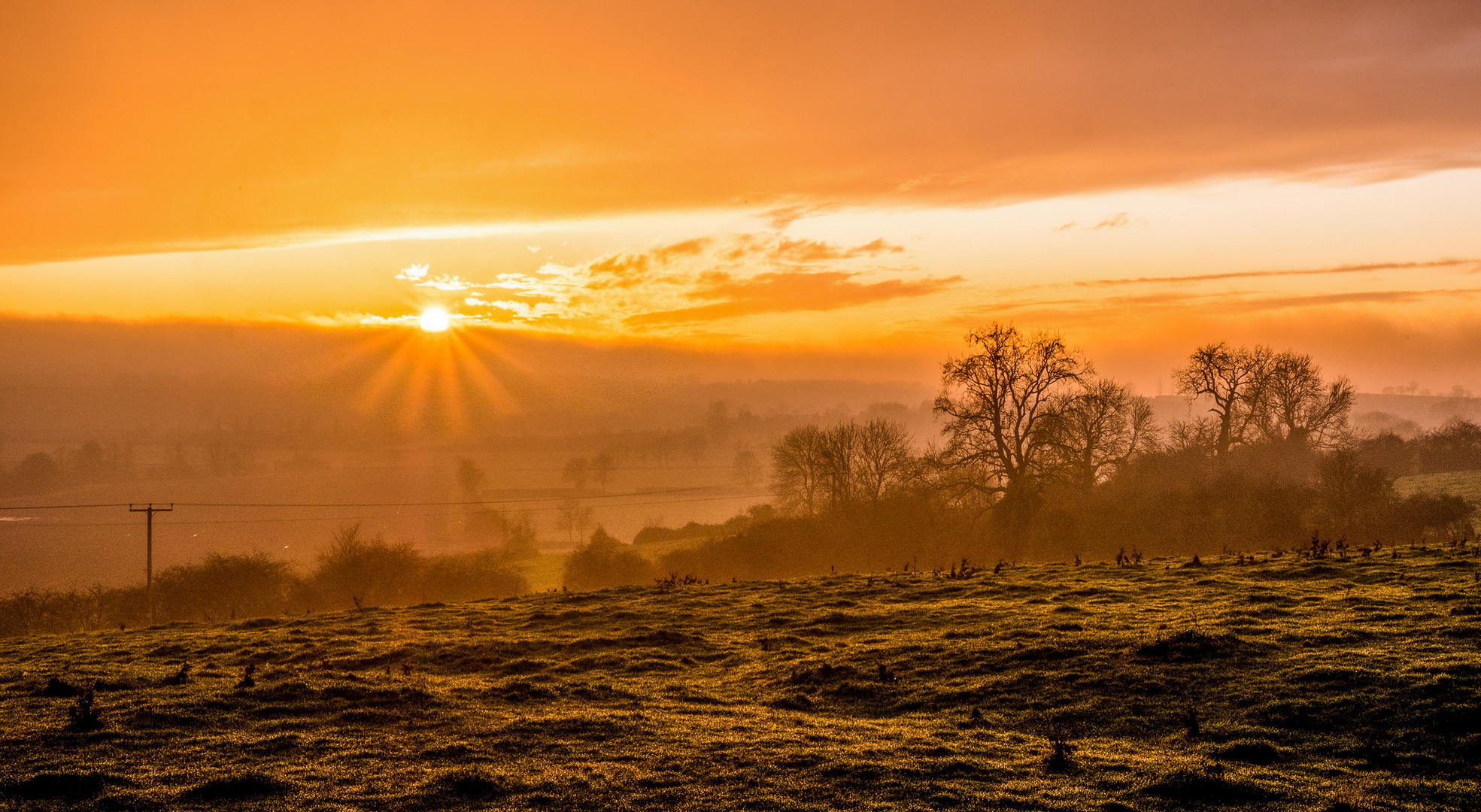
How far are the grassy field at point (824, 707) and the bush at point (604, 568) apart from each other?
47957 millimetres

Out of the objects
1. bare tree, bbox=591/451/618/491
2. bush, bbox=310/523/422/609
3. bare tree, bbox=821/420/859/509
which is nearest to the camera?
bush, bbox=310/523/422/609

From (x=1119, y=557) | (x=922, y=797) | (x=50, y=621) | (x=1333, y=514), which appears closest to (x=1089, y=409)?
(x=1333, y=514)

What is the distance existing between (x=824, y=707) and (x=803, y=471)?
232 ft

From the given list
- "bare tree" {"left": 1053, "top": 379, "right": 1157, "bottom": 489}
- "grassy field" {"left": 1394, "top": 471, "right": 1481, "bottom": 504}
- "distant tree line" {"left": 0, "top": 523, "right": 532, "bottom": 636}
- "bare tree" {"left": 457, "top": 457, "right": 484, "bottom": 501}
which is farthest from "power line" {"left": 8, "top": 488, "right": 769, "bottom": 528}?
"grassy field" {"left": 1394, "top": 471, "right": 1481, "bottom": 504}

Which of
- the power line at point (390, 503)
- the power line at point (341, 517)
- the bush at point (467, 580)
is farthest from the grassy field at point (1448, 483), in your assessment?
the power line at point (390, 503)

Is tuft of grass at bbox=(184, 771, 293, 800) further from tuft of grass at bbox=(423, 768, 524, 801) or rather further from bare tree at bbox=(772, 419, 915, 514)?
bare tree at bbox=(772, 419, 915, 514)

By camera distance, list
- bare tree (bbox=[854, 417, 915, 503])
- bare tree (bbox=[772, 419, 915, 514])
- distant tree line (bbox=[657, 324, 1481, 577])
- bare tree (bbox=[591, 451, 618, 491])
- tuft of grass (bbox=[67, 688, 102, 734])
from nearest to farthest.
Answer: tuft of grass (bbox=[67, 688, 102, 734]) → distant tree line (bbox=[657, 324, 1481, 577]) → bare tree (bbox=[854, 417, 915, 503]) → bare tree (bbox=[772, 419, 915, 514]) → bare tree (bbox=[591, 451, 618, 491])

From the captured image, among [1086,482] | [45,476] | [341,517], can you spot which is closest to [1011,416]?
[1086,482]

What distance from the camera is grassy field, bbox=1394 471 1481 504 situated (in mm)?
62181

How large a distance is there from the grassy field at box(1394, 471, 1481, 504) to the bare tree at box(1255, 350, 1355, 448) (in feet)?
20.7

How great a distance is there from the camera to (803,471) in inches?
3467

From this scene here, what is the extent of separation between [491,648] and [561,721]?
313 inches

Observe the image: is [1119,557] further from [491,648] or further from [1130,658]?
[491,648]

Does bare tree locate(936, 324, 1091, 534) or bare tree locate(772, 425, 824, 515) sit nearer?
bare tree locate(936, 324, 1091, 534)
